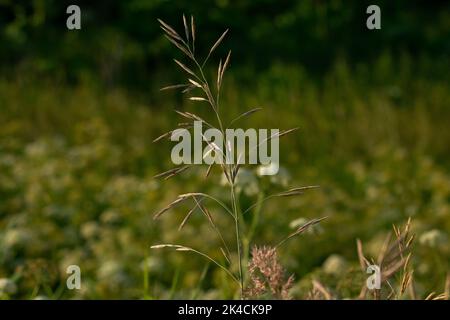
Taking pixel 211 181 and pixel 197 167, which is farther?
pixel 197 167

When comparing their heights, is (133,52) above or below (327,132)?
above

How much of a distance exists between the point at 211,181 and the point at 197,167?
254mm

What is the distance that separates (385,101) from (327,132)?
99 centimetres

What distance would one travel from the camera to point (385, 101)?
27.5ft

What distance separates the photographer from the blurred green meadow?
414 centimetres

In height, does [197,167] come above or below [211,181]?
above

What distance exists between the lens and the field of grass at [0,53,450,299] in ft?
13.3

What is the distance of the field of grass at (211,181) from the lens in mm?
4051

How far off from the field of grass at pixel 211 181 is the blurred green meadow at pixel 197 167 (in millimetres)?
16

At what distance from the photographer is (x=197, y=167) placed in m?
6.51

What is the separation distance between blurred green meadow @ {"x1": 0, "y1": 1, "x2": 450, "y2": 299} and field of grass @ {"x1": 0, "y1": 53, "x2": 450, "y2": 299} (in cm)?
2
